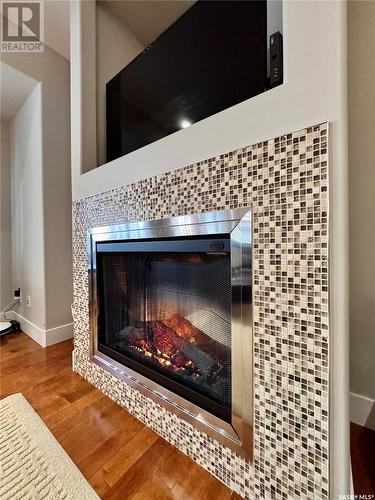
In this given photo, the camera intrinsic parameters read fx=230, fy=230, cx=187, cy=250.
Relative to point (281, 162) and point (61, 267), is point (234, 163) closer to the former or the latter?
point (281, 162)

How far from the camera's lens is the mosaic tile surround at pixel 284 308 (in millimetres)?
588

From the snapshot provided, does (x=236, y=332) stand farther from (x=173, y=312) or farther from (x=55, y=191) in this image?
(x=55, y=191)

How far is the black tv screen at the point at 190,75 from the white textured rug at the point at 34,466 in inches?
58.9

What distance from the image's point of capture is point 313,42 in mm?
605

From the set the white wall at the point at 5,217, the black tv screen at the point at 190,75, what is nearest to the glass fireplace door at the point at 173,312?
the black tv screen at the point at 190,75

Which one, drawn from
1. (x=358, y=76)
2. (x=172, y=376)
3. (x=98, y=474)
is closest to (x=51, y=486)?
(x=98, y=474)

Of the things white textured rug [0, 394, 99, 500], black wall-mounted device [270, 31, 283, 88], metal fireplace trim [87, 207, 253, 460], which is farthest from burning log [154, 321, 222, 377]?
black wall-mounted device [270, 31, 283, 88]

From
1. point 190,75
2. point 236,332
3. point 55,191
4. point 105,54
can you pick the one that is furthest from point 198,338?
point 105,54

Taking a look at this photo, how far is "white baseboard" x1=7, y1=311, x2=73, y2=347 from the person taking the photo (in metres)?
1.94

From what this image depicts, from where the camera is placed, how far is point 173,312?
3.50ft

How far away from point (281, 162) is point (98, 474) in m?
1.21

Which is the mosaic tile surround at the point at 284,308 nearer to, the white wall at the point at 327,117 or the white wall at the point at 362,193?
the white wall at the point at 327,117

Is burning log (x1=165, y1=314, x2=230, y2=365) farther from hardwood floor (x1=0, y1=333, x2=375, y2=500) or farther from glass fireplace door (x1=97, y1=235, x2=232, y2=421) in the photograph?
hardwood floor (x1=0, y1=333, x2=375, y2=500)

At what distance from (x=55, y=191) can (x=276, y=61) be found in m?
1.93
